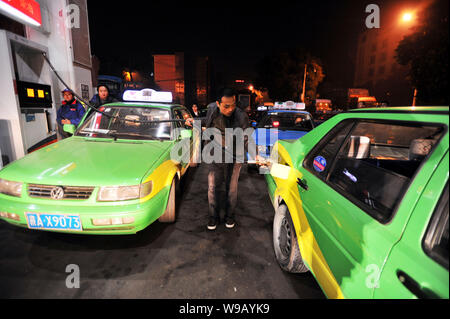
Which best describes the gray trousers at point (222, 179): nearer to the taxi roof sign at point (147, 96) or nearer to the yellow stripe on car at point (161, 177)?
the yellow stripe on car at point (161, 177)

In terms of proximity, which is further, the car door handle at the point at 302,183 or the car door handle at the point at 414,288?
the car door handle at the point at 302,183

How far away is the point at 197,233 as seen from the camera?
3090mm

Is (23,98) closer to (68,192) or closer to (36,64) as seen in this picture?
(36,64)

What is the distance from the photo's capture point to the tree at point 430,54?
11.9 meters

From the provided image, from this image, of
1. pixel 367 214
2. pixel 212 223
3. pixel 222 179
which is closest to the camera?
pixel 367 214

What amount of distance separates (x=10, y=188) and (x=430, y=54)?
1692 cm

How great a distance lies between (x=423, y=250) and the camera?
979 mm

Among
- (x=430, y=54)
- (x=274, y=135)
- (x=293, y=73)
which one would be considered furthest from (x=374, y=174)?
(x=293, y=73)

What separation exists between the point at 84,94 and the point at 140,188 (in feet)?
23.1

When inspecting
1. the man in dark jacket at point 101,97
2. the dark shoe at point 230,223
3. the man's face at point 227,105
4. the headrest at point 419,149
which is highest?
the man in dark jacket at point 101,97

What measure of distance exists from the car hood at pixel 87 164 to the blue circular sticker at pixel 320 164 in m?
1.64

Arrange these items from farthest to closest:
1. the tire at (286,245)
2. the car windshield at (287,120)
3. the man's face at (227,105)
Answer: the car windshield at (287,120) < the man's face at (227,105) < the tire at (286,245)

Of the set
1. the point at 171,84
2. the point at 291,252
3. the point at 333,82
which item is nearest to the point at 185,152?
the point at 291,252

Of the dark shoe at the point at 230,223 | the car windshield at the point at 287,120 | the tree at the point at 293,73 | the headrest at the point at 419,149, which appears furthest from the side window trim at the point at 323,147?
the tree at the point at 293,73
